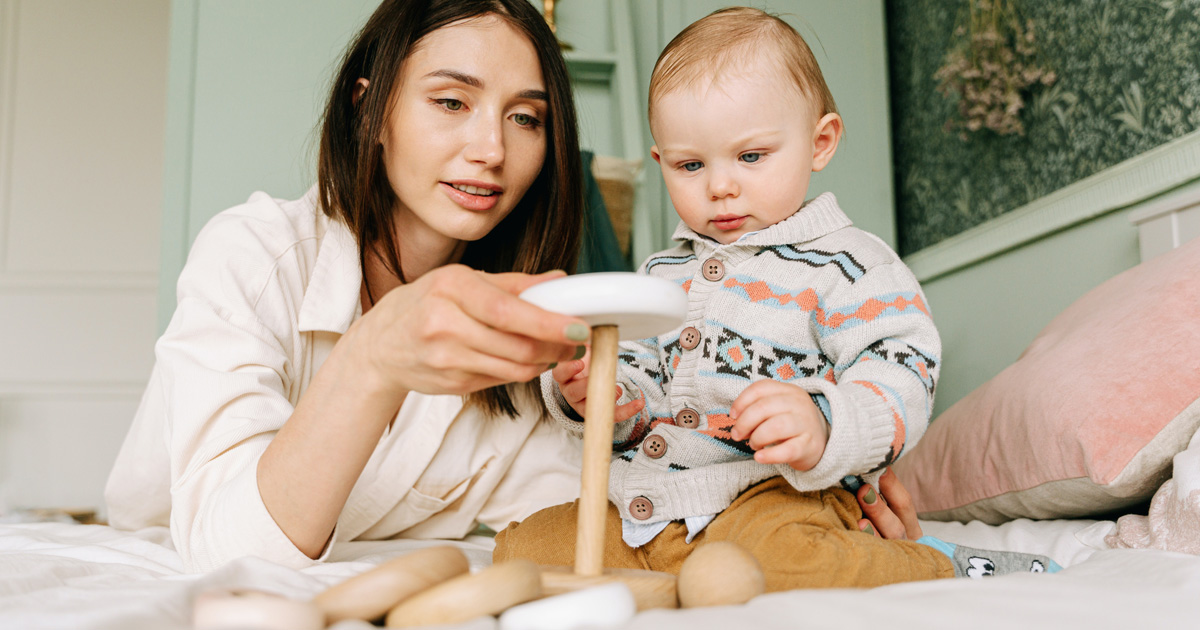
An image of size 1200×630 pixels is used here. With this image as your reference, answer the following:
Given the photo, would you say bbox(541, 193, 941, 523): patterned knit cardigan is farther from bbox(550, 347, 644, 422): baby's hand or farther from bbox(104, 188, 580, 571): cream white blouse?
bbox(104, 188, 580, 571): cream white blouse

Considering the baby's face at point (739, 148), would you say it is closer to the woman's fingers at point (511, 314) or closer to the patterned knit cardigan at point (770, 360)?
the patterned knit cardigan at point (770, 360)

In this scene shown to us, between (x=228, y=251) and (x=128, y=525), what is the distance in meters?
0.57

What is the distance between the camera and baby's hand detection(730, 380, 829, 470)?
0.72 meters

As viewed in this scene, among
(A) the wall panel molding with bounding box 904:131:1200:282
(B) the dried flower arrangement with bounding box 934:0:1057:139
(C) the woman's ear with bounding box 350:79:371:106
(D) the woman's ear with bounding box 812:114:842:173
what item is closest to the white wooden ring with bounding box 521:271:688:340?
(D) the woman's ear with bounding box 812:114:842:173

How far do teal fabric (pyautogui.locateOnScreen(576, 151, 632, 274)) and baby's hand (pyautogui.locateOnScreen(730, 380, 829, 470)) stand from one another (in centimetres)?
121

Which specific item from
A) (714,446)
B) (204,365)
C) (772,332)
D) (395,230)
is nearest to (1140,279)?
(772,332)

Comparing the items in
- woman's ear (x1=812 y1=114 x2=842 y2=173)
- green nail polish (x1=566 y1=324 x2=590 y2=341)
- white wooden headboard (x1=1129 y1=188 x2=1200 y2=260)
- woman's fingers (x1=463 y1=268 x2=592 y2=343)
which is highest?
woman's ear (x1=812 y1=114 x2=842 y2=173)

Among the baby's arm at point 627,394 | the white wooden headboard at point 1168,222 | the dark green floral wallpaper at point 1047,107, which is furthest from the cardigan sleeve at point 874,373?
Answer: the dark green floral wallpaper at point 1047,107

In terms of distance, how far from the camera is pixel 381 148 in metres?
1.27

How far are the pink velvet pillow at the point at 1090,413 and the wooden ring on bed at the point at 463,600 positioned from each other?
759 millimetres

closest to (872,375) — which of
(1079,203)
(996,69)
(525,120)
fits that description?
(525,120)

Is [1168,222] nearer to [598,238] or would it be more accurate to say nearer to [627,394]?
[627,394]

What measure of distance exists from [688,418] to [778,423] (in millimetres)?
259

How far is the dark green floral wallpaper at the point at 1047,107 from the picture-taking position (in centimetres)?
144
